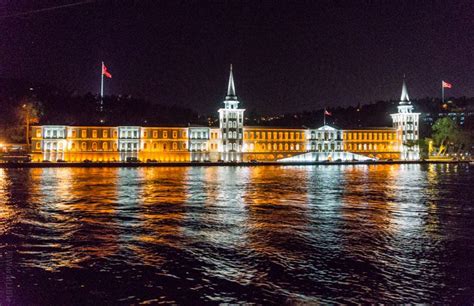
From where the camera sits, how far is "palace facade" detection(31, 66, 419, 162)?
95.2m

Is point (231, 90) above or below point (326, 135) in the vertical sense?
above

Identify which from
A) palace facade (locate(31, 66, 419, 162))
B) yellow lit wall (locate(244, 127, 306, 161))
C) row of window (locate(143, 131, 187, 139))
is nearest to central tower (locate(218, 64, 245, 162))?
palace facade (locate(31, 66, 419, 162))

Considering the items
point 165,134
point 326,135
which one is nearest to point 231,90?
point 165,134

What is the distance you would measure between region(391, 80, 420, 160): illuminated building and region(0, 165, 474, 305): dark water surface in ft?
316

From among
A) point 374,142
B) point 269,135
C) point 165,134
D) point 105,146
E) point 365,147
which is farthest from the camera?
point 374,142

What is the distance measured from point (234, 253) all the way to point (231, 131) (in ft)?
302

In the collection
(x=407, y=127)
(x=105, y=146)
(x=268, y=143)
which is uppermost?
(x=407, y=127)

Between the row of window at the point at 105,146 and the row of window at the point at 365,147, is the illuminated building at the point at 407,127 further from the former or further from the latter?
the row of window at the point at 105,146

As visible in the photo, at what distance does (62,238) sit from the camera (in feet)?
51.7

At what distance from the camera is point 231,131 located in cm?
10525

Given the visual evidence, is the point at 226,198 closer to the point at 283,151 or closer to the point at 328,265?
the point at 328,265

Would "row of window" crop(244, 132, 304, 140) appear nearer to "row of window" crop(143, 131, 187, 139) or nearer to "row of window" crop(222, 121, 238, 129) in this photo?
"row of window" crop(222, 121, 238, 129)

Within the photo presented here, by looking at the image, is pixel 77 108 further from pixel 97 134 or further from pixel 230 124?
pixel 230 124

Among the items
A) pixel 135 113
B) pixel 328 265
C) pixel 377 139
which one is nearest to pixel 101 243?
pixel 328 265
